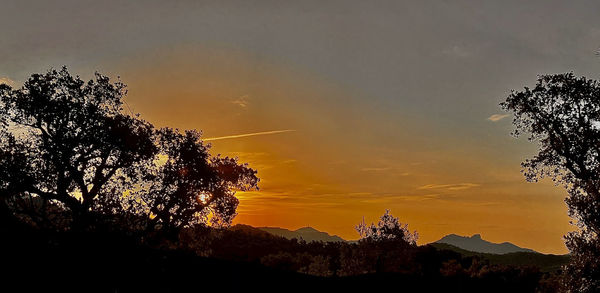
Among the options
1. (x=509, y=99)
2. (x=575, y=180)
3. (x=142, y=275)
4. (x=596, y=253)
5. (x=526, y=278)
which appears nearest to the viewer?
(x=142, y=275)

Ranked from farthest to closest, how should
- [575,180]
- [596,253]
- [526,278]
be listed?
1. [526,278]
2. [575,180]
3. [596,253]

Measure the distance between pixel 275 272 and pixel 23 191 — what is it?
21.7m

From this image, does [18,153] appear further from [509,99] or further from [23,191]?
[509,99]

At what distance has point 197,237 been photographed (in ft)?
161

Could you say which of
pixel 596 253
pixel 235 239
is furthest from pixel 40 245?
pixel 235 239

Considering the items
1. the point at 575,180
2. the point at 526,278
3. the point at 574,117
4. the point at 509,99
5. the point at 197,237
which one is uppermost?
the point at 509,99

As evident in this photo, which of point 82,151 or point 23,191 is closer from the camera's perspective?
point 23,191

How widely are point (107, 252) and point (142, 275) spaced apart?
2.88 metres

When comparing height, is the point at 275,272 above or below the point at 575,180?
below

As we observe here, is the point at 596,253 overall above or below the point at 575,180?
below

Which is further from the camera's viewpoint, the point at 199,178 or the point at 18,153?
the point at 199,178

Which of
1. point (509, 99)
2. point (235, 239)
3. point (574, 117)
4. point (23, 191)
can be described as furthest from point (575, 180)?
point (235, 239)

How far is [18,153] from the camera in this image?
3519cm

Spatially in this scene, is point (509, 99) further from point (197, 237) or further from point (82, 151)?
point (82, 151)
